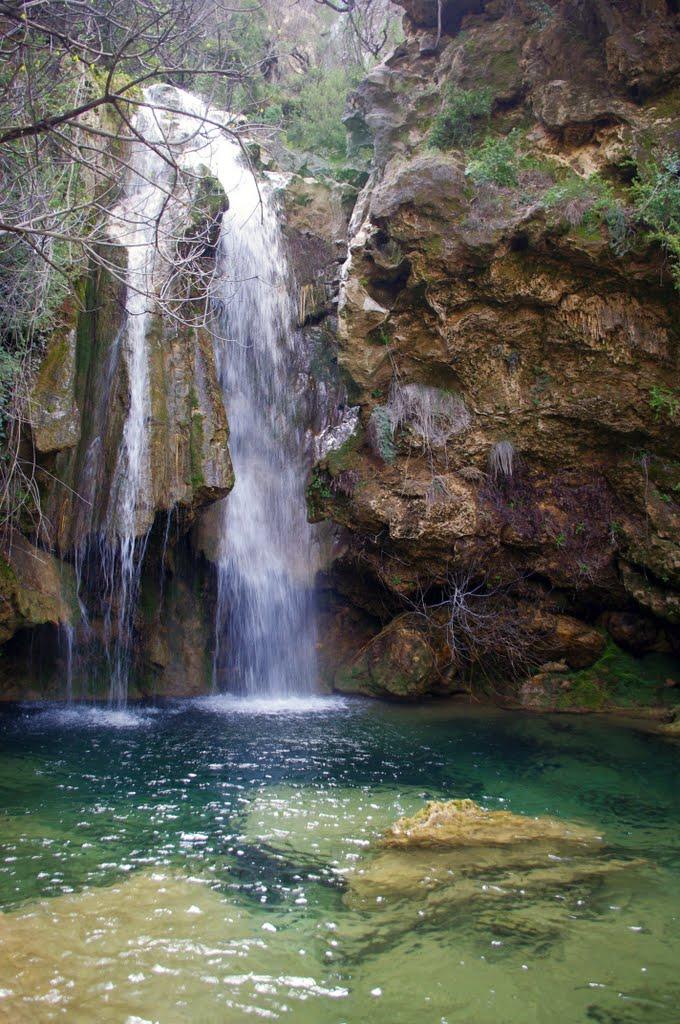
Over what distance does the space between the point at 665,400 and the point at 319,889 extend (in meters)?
7.24

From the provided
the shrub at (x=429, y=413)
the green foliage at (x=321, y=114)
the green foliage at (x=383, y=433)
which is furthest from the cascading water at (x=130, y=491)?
the green foliage at (x=321, y=114)

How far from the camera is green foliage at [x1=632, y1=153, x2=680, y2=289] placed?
822 cm

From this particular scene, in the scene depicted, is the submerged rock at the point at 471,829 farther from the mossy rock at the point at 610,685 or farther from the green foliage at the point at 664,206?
the green foliage at the point at 664,206

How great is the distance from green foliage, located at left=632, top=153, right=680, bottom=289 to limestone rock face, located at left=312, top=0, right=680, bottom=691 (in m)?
0.18

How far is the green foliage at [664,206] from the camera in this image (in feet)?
27.0

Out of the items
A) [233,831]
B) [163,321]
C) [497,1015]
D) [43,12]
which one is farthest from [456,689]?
[43,12]

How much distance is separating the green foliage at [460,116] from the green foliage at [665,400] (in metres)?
4.43

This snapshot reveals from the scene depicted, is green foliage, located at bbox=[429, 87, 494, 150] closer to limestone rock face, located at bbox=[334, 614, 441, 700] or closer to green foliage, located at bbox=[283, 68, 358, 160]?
limestone rock face, located at bbox=[334, 614, 441, 700]

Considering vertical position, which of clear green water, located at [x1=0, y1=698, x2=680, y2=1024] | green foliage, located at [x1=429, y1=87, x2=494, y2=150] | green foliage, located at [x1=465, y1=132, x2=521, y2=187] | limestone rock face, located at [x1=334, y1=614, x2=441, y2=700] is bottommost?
clear green water, located at [x1=0, y1=698, x2=680, y2=1024]

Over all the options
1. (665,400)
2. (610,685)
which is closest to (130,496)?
(665,400)

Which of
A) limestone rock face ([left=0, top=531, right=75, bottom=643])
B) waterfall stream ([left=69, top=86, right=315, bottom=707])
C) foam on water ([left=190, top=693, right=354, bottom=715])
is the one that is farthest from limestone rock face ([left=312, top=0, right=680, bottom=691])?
limestone rock face ([left=0, top=531, right=75, bottom=643])

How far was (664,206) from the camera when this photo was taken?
8.33m

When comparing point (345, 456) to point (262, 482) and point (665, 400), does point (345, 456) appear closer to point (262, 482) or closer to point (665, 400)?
point (262, 482)

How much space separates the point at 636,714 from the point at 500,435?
427cm
